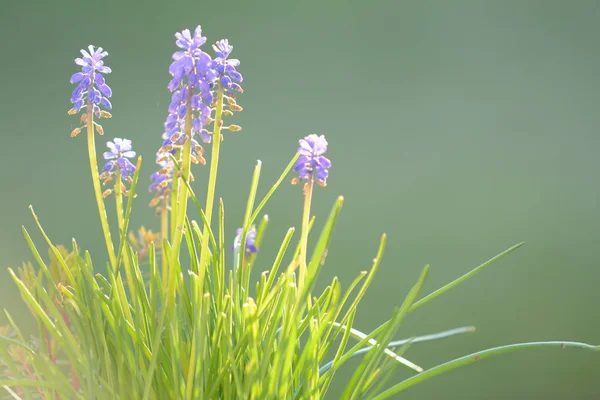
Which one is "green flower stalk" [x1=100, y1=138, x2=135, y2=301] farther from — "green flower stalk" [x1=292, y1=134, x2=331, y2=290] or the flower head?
"green flower stalk" [x1=292, y1=134, x2=331, y2=290]

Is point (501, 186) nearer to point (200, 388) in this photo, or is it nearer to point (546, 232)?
point (546, 232)

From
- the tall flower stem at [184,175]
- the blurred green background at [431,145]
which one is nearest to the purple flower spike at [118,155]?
the tall flower stem at [184,175]

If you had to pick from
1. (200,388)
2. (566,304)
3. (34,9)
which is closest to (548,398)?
(566,304)

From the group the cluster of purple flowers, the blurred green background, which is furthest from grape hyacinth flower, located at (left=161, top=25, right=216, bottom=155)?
the blurred green background

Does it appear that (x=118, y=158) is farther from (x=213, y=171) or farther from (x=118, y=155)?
(x=213, y=171)

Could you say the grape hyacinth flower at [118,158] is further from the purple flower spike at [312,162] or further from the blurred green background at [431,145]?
the blurred green background at [431,145]

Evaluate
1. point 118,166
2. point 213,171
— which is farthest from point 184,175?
point 118,166

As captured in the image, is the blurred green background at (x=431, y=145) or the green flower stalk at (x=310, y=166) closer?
the green flower stalk at (x=310, y=166)
